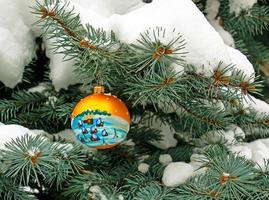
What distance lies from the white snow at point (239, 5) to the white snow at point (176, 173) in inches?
17.3

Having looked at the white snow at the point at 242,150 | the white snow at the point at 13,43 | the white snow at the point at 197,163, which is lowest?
the white snow at the point at 242,150

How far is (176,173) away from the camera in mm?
983

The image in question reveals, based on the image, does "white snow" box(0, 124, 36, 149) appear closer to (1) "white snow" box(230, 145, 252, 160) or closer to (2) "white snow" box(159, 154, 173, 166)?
(2) "white snow" box(159, 154, 173, 166)

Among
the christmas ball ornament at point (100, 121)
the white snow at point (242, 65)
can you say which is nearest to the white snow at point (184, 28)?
the white snow at point (242, 65)

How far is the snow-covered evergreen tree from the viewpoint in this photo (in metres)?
0.86

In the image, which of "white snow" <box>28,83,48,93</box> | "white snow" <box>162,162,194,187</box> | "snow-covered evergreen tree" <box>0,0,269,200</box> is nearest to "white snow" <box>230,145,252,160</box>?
"snow-covered evergreen tree" <box>0,0,269,200</box>

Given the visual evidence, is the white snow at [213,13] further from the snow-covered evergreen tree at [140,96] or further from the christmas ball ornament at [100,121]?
the christmas ball ornament at [100,121]

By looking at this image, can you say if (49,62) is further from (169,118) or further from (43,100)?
(169,118)

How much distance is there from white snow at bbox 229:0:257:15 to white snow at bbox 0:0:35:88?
50 centimetres

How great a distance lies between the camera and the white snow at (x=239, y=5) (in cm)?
121

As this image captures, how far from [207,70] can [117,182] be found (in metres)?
0.30

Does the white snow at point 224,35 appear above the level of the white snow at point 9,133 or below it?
above

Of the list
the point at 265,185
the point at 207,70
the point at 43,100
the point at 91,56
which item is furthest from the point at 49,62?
the point at 265,185

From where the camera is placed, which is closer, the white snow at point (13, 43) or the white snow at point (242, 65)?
the white snow at point (242, 65)
